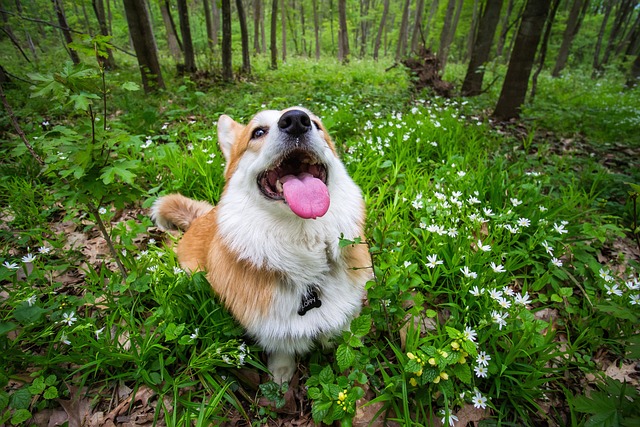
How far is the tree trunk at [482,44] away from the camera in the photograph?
21.4 ft

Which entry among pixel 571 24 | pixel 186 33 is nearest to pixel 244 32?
pixel 186 33

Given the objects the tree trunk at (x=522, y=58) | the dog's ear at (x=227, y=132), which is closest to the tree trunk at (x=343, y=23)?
the tree trunk at (x=522, y=58)

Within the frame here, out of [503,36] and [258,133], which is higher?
[503,36]

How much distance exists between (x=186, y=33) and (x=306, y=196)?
7764 millimetres

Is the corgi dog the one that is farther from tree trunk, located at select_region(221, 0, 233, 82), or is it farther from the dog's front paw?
tree trunk, located at select_region(221, 0, 233, 82)

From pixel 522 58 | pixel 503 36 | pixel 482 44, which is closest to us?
pixel 522 58

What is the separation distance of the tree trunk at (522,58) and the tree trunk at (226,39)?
6171 mm

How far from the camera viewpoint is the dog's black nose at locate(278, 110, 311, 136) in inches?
Answer: 67.7

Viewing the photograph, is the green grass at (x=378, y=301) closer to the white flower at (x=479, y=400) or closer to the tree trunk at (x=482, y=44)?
the white flower at (x=479, y=400)

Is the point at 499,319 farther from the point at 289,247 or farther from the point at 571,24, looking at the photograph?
the point at 571,24

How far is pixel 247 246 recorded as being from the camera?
5.74 ft

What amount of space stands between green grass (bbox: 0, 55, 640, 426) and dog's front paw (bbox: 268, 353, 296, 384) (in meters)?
0.10

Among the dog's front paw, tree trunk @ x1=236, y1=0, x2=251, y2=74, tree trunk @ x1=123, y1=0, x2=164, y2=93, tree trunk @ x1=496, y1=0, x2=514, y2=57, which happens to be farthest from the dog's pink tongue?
tree trunk @ x1=236, y1=0, x2=251, y2=74

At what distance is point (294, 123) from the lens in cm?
172
